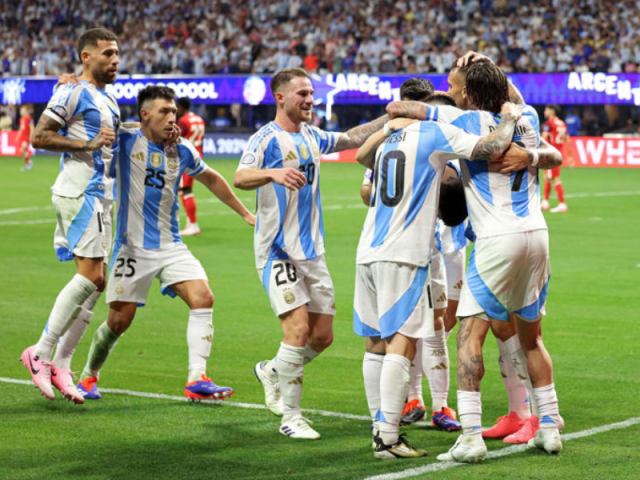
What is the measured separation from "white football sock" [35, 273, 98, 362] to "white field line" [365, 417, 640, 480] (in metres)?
2.77

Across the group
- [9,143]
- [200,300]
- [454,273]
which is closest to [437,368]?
[454,273]

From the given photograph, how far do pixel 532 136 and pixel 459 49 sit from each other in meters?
33.9

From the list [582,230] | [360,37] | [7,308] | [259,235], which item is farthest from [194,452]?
[360,37]

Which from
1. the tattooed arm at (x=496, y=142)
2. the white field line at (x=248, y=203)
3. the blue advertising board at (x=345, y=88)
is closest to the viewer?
the tattooed arm at (x=496, y=142)

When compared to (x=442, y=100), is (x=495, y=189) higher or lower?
lower

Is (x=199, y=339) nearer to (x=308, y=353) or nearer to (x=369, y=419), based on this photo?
(x=308, y=353)

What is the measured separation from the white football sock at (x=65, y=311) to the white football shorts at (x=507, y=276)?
2.80m

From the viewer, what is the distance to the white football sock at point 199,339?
7180 millimetres

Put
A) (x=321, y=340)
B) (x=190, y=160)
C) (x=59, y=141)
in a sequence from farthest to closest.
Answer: (x=190, y=160), (x=59, y=141), (x=321, y=340)

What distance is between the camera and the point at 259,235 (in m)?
6.56

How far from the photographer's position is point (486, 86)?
5.78 m

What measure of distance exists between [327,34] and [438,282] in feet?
123

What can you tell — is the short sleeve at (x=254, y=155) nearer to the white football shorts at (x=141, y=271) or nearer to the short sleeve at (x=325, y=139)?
the short sleeve at (x=325, y=139)

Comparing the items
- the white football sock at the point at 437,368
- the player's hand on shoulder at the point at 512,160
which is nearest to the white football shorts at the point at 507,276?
the player's hand on shoulder at the point at 512,160
